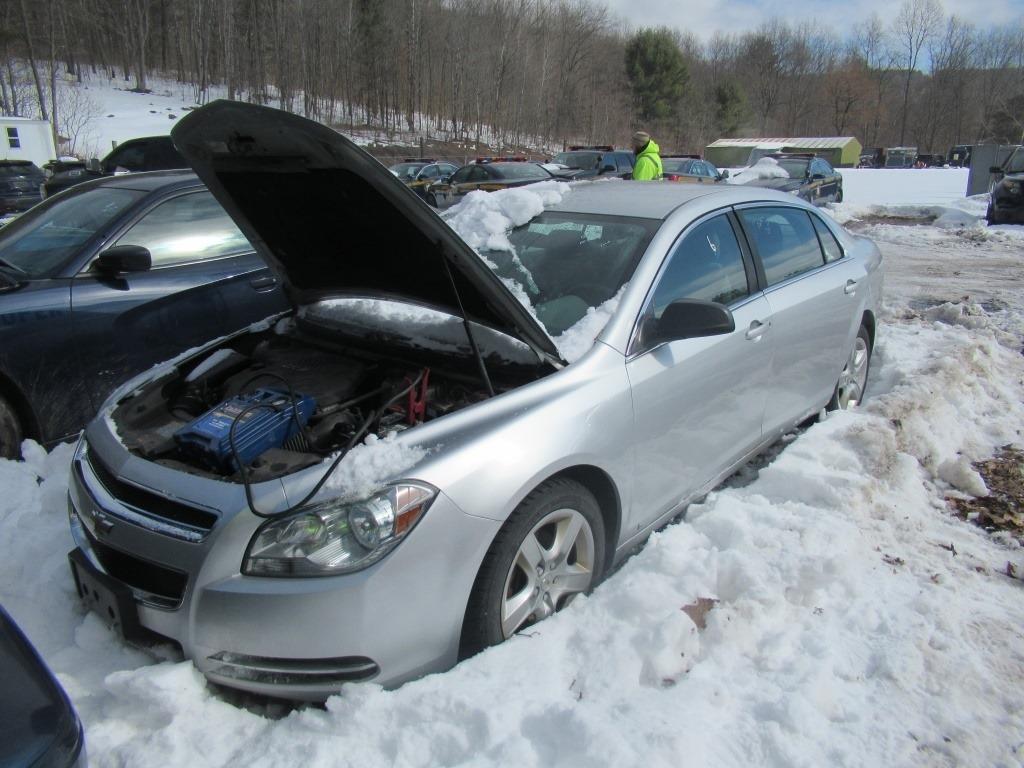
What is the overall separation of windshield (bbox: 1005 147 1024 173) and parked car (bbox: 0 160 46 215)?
69.8 ft

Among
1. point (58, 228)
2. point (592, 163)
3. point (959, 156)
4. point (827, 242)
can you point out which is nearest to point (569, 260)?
point (827, 242)

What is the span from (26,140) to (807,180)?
2857cm

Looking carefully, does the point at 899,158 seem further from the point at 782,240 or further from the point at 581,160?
the point at 782,240

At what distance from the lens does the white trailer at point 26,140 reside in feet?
90.9

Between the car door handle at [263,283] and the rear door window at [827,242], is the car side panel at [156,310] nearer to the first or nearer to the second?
the car door handle at [263,283]

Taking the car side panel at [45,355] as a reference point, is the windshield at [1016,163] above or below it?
above

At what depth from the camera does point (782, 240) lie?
13.3ft

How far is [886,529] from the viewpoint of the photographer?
3.26 m

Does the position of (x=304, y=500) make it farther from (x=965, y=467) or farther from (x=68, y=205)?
(x=68, y=205)

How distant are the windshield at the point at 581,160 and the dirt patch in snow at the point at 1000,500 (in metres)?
19.0

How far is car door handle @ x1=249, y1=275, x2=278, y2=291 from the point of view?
4.79 metres

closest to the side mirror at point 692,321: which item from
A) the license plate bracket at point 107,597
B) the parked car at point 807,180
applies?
the license plate bracket at point 107,597

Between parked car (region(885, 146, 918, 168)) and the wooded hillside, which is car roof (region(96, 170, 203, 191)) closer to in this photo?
the wooded hillside

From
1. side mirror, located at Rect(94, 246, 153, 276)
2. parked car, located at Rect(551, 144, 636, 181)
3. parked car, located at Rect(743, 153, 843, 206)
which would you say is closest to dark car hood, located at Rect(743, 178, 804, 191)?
parked car, located at Rect(743, 153, 843, 206)
